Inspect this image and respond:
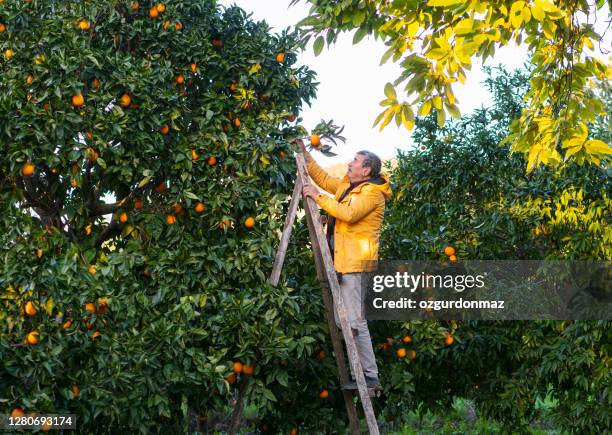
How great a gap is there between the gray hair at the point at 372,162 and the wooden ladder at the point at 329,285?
1.48 ft

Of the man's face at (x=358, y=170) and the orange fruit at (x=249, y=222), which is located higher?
the man's face at (x=358, y=170)

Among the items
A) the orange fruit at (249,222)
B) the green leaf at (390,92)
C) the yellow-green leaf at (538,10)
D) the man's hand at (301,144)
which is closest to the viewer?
the yellow-green leaf at (538,10)

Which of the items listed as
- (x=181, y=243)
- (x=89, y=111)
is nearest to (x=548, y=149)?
(x=181, y=243)

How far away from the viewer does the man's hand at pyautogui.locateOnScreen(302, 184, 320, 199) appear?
577 cm

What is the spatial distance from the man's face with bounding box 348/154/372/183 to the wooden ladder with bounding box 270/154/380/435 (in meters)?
0.36

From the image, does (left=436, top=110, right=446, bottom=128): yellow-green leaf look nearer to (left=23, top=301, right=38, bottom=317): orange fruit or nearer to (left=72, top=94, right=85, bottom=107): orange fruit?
(left=72, top=94, right=85, bottom=107): orange fruit

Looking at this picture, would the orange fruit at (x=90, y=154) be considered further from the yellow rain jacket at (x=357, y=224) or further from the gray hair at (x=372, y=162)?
the gray hair at (x=372, y=162)

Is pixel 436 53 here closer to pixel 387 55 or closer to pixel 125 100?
pixel 387 55

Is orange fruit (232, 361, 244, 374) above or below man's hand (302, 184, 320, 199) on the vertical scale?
below

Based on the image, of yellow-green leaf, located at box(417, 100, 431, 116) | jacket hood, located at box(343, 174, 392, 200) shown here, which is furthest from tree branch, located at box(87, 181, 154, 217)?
yellow-green leaf, located at box(417, 100, 431, 116)

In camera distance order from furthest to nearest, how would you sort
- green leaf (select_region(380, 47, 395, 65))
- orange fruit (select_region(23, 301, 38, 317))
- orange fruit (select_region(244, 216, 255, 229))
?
orange fruit (select_region(244, 216, 255, 229)) < green leaf (select_region(380, 47, 395, 65)) < orange fruit (select_region(23, 301, 38, 317))

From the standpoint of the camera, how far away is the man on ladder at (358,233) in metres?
5.79

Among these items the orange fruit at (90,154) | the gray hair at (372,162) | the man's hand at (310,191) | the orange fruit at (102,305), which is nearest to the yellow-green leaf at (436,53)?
the gray hair at (372,162)

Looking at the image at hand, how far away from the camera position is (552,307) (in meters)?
7.40
